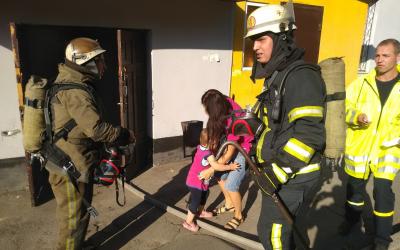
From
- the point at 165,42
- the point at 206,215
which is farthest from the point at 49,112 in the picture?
the point at 165,42

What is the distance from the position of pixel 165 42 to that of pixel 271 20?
3.40 metres

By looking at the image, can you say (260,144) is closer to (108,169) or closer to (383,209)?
(108,169)

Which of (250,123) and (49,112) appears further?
(49,112)

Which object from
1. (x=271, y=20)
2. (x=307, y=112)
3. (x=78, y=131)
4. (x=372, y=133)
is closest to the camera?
(x=307, y=112)

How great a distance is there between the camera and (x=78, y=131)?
104 inches

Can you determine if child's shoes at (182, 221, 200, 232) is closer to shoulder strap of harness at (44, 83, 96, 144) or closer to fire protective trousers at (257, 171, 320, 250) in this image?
fire protective trousers at (257, 171, 320, 250)

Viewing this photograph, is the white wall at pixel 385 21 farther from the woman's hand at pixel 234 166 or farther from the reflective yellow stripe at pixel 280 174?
the reflective yellow stripe at pixel 280 174

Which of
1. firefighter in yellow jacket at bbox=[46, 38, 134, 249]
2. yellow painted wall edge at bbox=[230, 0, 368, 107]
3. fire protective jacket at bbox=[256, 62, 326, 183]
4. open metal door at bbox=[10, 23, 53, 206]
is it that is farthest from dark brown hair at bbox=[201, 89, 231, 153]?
yellow painted wall edge at bbox=[230, 0, 368, 107]

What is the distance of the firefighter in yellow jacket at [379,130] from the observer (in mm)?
3162

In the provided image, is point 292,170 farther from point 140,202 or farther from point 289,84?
point 140,202

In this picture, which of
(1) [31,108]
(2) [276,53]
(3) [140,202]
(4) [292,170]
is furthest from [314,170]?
(3) [140,202]

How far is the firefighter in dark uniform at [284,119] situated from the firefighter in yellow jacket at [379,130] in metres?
1.45

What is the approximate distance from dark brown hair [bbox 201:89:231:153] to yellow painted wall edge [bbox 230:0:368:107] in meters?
3.04

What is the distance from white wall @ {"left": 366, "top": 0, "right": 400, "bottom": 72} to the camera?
7.76 m
